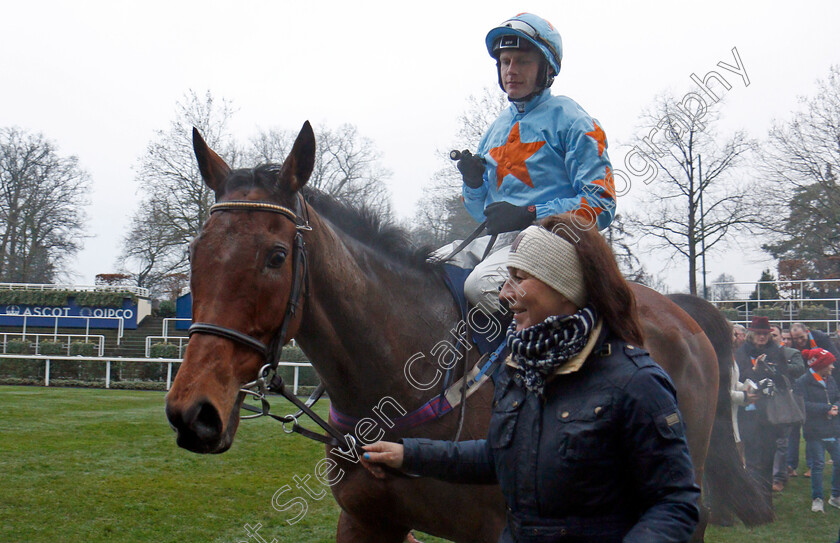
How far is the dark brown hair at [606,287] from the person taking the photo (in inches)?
58.1

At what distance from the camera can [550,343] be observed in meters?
1.46

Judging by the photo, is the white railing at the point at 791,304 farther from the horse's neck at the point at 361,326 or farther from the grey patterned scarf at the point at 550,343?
the grey patterned scarf at the point at 550,343

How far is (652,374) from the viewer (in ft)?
4.50

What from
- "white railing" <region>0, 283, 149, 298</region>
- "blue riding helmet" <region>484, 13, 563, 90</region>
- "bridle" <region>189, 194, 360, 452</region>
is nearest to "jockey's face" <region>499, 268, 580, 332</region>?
"bridle" <region>189, 194, 360, 452</region>

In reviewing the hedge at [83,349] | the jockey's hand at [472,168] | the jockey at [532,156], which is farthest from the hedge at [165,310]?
the jockey at [532,156]

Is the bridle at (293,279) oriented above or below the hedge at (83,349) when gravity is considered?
above

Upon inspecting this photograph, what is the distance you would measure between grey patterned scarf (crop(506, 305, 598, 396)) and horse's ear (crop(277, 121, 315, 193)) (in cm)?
103

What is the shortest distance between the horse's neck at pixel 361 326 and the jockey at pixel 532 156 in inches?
11.5

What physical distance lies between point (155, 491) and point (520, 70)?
16.2 ft

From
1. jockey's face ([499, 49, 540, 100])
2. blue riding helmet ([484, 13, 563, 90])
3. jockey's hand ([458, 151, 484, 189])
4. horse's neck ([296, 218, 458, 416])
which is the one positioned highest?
blue riding helmet ([484, 13, 563, 90])

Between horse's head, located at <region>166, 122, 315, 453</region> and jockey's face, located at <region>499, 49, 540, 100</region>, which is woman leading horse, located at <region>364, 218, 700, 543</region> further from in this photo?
jockey's face, located at <region>499, 49, 540, 100</region>

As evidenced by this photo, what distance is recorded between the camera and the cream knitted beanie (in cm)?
150

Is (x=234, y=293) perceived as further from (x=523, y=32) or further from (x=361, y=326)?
(x=523, y=32)

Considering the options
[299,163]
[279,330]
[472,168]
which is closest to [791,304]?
[472,168]
